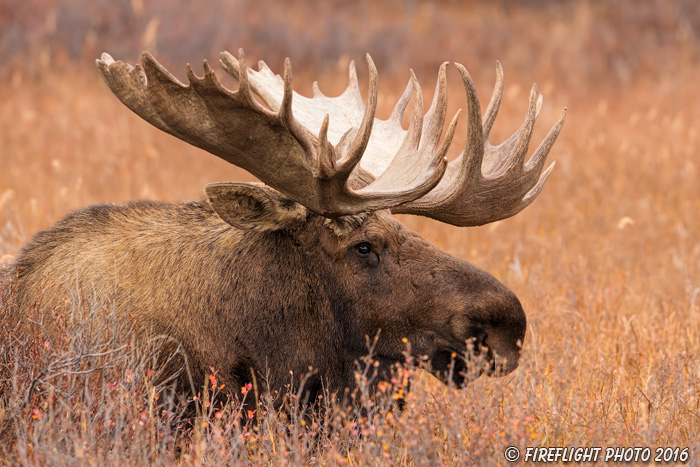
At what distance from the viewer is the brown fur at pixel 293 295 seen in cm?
381

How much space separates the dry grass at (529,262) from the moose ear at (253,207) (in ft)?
2.38

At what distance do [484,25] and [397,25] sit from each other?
5.91 feet

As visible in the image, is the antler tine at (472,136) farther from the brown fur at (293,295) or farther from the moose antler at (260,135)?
the brown fur at (293,295)

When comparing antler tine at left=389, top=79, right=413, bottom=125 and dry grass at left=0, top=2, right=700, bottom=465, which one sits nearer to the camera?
dry grass at left=0, top=2, right=700, bottom=465

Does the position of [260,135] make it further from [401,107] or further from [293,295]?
[401,107]

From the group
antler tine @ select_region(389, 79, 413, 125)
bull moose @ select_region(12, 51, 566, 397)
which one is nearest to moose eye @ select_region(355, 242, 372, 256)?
bull moose @ select_region(12, 51, 566, 397)

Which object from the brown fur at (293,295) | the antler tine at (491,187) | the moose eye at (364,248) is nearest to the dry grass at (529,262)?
the brown fur at (293,295)

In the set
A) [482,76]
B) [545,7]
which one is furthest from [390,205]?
[545,7]

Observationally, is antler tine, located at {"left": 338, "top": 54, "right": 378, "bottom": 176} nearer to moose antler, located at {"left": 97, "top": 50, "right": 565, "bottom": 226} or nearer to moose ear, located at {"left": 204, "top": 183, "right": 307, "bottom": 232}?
moose antler, located at {"left": 97, "top": 50, "right": 565, "bottom": 226}

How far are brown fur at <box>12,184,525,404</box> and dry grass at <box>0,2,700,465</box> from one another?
0.24 metres

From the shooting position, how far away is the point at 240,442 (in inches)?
128

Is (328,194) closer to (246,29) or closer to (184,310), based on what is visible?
(184,310)

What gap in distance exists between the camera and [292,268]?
12.8 feet

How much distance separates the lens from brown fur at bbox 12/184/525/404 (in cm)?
381
